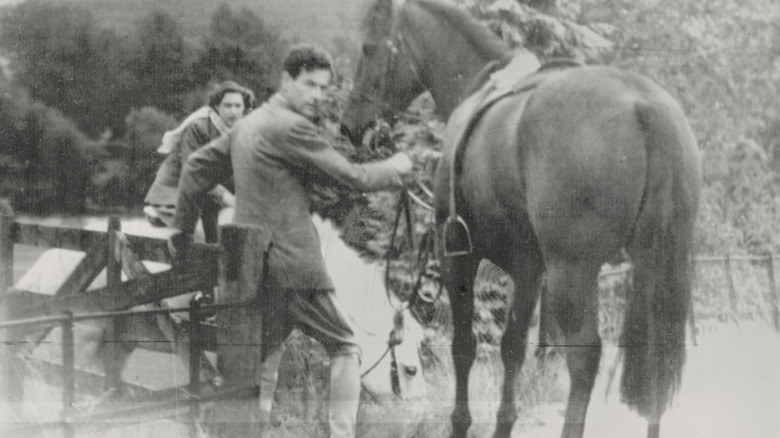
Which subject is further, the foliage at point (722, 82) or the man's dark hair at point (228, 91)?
the foliage at point (722, 82)

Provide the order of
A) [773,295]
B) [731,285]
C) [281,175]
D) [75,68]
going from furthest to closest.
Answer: [773,295] → [731,285] → [75,68] → [281,175]

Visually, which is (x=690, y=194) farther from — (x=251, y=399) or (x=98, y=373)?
(x=98, y=373)

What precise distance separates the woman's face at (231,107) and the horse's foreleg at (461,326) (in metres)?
1.22

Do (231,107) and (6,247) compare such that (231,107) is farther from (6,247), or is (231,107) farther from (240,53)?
(6,247)

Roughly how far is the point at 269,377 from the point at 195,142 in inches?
46.6

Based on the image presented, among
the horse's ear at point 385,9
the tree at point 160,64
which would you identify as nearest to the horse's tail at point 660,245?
the horse's ear at point 385,9

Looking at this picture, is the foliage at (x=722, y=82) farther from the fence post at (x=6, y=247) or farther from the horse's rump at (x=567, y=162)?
the fence post at (x=6, y=247)

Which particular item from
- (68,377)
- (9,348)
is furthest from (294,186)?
(9,348)

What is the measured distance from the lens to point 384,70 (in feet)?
13.5

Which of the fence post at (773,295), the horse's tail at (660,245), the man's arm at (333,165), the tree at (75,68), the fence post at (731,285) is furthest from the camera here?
the fence post at (773,295)

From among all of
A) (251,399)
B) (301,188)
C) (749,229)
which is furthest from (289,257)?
(749,229)

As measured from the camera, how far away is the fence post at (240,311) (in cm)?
400

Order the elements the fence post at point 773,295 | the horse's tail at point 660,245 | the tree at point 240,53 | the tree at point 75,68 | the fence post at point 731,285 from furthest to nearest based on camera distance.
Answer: the fence post at point 773,295, the fence post at point 731,285, the tree at point 75,68, the tree at point 240,53, the horse's tail at point 660,245

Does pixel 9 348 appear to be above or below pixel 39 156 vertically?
below
